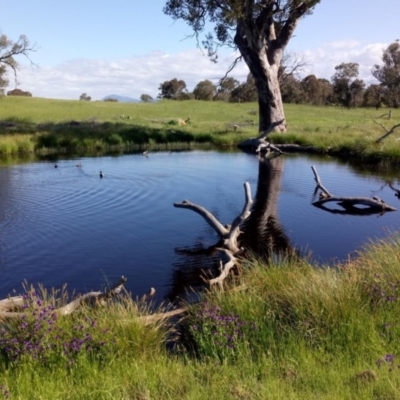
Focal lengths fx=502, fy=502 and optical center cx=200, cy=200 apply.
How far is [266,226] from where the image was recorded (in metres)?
13.2

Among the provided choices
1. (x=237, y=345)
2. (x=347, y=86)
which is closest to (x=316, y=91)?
(x=347, y=86)

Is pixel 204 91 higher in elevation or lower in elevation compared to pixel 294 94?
higher

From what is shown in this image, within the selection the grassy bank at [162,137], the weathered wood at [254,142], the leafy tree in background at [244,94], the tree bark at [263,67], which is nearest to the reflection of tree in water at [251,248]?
the grassy bank at [162,137]

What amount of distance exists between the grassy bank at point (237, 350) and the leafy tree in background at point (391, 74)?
72876 mm

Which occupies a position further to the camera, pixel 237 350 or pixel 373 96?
pixel 373 96

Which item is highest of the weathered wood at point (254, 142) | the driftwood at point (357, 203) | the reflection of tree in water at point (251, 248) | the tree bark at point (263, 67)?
the tree bark at point (263, 67)

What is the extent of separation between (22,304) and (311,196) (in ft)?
39.9

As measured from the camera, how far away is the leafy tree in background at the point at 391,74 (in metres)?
72.9

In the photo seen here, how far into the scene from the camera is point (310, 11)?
31.9 metres

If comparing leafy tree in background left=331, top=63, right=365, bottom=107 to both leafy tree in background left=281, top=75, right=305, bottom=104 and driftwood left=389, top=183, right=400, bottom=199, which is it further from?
driftwood left=389, top=183, right=400, bottom=199

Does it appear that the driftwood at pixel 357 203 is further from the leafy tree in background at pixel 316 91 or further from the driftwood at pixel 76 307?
the leafy tree in background at pixel 316 91

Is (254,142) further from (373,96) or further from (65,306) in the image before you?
(373,96)

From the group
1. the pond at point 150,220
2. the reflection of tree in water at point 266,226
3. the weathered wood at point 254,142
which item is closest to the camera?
the pond at point 150,220

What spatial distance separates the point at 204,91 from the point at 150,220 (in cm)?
8079
